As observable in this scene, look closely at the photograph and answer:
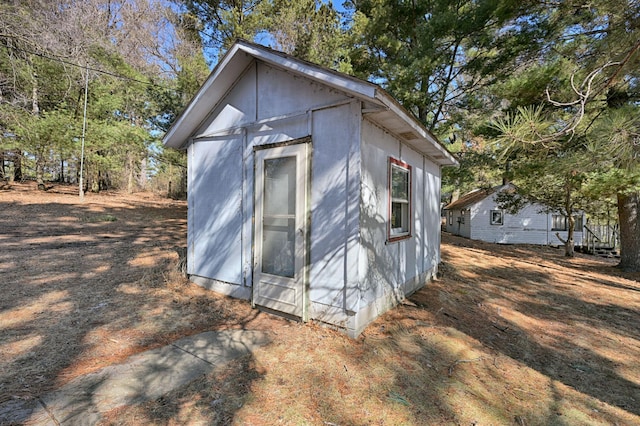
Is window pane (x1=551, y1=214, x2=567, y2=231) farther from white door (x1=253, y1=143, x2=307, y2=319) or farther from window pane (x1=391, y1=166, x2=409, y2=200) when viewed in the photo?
white door (x1=253, y1=143, x2=307, y2=319)

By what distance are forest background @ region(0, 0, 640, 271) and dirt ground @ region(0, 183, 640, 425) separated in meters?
2.64

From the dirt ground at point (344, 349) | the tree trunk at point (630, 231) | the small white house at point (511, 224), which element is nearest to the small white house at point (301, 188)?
the dirt ground at point (344, 349)

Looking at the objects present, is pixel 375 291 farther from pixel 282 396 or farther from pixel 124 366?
pixel 124 366

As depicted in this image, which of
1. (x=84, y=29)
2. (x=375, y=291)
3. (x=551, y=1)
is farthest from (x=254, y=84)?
(x=84, y=29)

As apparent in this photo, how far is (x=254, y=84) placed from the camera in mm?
4711

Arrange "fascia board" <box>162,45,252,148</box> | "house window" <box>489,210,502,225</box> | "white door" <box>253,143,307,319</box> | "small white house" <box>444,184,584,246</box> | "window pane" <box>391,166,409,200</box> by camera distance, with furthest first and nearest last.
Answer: "house window" <box>489,210,502,225</box> → "small white house" <box>444,184,584,246</box> → "window pane" <box>391,166,409,200</box> → "fascia board" <box>162,45,252,148</box> → "white door" <box>253,143,307,319</box>

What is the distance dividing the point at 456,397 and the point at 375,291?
159 centimetres

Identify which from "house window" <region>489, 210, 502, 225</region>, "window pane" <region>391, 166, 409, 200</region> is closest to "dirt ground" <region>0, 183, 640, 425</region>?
"window pane" <region>391, 166, 409, 200</region>

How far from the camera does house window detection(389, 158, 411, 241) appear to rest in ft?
15.5

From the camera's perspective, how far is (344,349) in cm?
350

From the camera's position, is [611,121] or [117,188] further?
[117,188]

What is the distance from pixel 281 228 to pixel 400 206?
7.21 feet

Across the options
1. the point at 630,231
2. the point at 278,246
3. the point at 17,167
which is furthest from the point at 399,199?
the point at 17,167

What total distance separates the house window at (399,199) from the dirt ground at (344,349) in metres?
1.31
